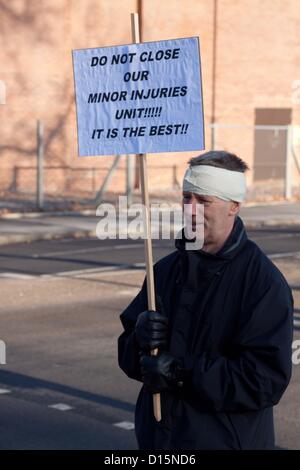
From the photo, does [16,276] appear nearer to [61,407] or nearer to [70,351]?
[70,351]

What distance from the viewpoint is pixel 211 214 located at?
4188 mm

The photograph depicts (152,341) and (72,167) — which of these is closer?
(152,341)

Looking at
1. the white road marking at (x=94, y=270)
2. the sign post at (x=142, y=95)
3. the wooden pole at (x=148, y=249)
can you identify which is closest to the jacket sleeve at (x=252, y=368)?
the wooden pole at (x=148, y=249)

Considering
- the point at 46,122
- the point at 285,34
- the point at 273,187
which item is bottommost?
the point at 273,187

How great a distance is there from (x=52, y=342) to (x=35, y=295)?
3.15m

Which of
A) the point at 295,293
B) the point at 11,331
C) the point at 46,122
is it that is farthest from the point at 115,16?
the point at 11,331

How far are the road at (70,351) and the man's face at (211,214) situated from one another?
131 inches

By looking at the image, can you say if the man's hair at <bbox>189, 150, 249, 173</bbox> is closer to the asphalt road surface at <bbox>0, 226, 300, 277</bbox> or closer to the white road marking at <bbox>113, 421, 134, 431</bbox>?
the white road marking at <bbox>113, 421, 134, 431</bbox>

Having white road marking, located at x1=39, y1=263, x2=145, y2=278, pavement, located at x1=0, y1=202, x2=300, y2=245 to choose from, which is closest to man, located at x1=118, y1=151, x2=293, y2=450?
white road marking, located at x1=39, y1=263, x2=145, y2=278

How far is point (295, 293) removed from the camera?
14.4m

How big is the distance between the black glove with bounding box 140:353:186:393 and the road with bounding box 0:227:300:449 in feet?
10.4

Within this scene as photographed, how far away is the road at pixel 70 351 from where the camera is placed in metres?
7.61

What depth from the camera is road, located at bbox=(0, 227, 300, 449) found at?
7.61 m
